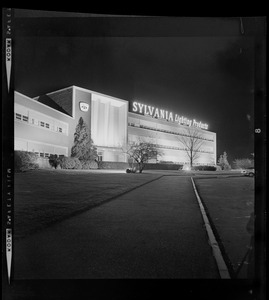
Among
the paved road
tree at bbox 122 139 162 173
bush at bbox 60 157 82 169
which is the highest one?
tree at bbox 122 139 162 173

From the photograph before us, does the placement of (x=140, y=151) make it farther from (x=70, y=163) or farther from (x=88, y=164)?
(x=70, y=163)

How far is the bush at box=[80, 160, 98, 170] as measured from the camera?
65.4 inches

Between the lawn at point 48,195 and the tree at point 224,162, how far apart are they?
908mm

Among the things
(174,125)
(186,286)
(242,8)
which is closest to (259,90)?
(242,8)

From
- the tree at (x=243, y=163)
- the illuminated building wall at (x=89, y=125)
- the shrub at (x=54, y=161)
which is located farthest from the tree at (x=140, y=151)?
the tree at (x=243, y=163)

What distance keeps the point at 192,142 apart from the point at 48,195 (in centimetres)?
110

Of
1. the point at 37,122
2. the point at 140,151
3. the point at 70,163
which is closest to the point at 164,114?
the point at 140,151

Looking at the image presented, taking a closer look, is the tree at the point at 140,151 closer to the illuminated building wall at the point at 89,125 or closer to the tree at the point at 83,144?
the illuminated building wall at the point at 89,125

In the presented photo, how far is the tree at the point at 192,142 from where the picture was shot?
1.81m

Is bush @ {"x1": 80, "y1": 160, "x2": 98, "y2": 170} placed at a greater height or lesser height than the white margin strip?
greater

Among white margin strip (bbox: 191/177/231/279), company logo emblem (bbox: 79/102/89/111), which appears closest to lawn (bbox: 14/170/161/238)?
company logo emblem (bbox: 79/102/89/111)

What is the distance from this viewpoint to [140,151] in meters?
2.09

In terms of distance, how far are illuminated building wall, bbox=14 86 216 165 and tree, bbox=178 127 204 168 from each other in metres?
0.03

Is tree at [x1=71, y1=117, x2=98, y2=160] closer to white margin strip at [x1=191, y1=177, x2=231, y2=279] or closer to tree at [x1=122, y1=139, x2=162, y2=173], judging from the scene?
tree at [x1=122, y1=139, x2=162, y2=173]
